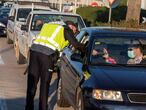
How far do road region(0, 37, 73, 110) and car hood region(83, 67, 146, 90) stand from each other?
2.46m

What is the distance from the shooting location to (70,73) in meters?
8.49

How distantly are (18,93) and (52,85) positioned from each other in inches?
63.4

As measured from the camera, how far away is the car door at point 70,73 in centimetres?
784

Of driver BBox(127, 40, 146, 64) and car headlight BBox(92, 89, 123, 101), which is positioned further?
driver BBox(127, 40, 146, 64)

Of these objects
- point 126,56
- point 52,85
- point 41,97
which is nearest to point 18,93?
point 52,85

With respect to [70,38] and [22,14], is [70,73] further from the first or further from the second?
[22,14]

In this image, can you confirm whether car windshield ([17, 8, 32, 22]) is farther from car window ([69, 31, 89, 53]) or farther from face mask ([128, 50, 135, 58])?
face mask ([128, 50, 135, 58])

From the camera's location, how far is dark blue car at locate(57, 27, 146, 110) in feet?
22.4

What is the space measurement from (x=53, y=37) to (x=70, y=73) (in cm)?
61

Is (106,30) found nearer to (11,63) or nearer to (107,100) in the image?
(107,100)

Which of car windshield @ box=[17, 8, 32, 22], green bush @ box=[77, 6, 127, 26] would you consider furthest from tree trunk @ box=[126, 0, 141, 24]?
green bush @ box=[77, 6, 127, 26]

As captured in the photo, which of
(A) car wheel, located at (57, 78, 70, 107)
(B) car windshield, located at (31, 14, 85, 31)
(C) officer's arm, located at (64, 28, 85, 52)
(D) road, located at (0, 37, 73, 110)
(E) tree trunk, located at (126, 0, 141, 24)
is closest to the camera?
(C) officer's arm, located at (64, 28, 85, 52)

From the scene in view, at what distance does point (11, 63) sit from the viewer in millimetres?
16812

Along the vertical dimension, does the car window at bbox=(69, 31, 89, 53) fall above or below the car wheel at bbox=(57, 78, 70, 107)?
above
